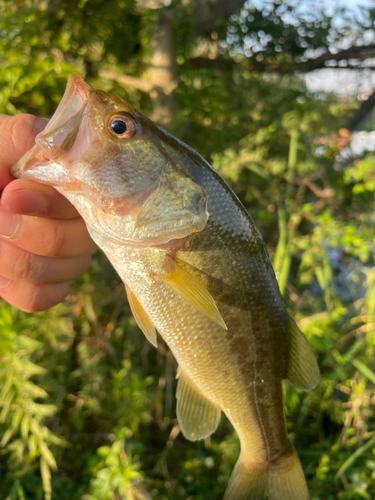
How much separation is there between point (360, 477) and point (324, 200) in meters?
2.20

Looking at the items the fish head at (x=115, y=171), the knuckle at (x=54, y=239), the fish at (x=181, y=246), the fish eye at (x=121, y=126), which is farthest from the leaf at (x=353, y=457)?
the fish eye at (x=121, y=126)

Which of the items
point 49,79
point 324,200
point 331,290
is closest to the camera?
point 49,79

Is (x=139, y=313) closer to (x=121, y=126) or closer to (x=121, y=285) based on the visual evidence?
(x=121, y=126)

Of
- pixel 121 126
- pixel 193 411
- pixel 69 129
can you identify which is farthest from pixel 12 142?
pixel 193 411

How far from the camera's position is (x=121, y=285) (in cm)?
273

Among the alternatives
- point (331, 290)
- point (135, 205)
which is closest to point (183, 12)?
point (135, 205)

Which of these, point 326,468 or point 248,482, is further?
point 326,468

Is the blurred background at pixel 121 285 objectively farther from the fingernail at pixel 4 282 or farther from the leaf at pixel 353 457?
the fingernail at pixel 4 282

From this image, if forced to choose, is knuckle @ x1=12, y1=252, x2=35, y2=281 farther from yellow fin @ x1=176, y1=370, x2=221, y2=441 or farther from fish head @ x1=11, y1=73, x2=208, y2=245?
yellow fin @ x1=176, y1=370, x2=221, y2=441

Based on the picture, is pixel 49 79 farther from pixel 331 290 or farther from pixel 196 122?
pixel 331 290

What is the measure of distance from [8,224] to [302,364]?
1044mm

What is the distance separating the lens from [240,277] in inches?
39.4

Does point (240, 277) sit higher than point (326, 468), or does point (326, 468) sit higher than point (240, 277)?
point (240, 277)

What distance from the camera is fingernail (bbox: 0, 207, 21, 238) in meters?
1.00
